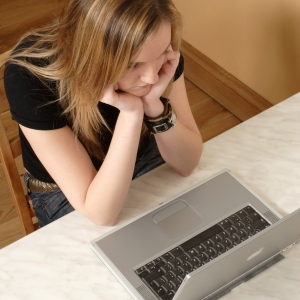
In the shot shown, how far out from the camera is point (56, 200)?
1.49 metres

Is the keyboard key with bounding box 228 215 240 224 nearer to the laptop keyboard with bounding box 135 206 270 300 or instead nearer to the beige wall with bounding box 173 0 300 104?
the laptop keyboard with bounding box 135 206 270 300

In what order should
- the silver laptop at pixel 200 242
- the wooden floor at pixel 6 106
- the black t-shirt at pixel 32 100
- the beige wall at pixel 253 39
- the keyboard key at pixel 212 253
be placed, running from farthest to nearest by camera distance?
1. the wooden floor at pixel 6 106
2. the beige wall at pixel 253 39
3. the black t-shirt at pixel 32 100
4. the keyboard key at pixel 212 253
5. the silver laptop at pixel 200 242

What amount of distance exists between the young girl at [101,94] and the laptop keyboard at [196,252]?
161 millimetres

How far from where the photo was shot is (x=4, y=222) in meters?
2.22

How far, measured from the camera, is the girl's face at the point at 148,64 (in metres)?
1.13

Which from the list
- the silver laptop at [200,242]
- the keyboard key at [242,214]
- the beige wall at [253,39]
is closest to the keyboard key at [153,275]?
the silver laptop at [200,242]

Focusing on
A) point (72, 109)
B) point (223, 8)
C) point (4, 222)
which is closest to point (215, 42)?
point (223, 8)

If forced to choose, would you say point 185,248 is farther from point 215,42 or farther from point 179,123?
point 215,42

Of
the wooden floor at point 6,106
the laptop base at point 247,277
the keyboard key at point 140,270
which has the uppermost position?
the keyboard key at point 140,270

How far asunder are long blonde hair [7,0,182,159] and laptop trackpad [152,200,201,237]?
0.27 metres

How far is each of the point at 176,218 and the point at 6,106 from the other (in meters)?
1.65

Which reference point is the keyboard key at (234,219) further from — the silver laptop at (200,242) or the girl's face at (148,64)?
the girl's face at (148,64)

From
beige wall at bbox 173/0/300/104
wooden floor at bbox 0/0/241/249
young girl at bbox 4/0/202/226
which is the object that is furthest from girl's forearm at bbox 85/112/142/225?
beige wall at bbox 173/0/300/104

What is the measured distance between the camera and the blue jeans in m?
1.48
